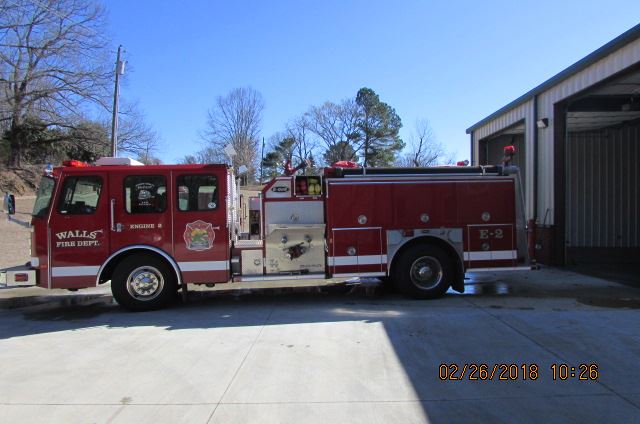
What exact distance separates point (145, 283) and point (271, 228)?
2.18 m

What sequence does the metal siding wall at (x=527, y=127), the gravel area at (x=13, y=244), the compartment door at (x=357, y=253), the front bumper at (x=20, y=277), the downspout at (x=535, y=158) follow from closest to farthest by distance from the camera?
the front bumper at (x=20, y=277) → the compartment door at (x=357, y=253) → the gravel area at (x=13, y=244) → the downspout at (x=535, y=158) → the metal siding wall at (x=527, y=127)

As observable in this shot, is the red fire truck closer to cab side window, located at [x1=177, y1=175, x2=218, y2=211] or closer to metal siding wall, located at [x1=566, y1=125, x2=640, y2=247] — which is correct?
cab side window, located at [x1=177, y1=175, x2=218, y2=211]

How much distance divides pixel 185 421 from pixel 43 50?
97.9ft

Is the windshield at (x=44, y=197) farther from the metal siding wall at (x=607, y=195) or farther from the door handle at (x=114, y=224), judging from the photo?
the metal siding wall at (x=607, y=195)

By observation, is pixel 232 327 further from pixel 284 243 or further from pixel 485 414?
pixel 485 414

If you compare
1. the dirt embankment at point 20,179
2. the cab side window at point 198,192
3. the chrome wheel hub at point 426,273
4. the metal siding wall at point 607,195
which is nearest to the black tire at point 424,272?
the chrome wheel hub at point 426,273

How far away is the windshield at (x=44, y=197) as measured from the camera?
25.3 feet

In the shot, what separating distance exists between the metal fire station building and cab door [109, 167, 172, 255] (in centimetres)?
883

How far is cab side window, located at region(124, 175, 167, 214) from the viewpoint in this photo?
7832mm

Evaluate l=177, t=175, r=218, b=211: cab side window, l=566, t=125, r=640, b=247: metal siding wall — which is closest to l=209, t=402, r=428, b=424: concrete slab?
l=177, t=175, r=218, b=211: cab side window

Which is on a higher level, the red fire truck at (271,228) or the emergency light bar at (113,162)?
the emergency light bar at (113,162)

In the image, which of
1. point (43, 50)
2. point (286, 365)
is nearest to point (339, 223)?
point (286, 365)
